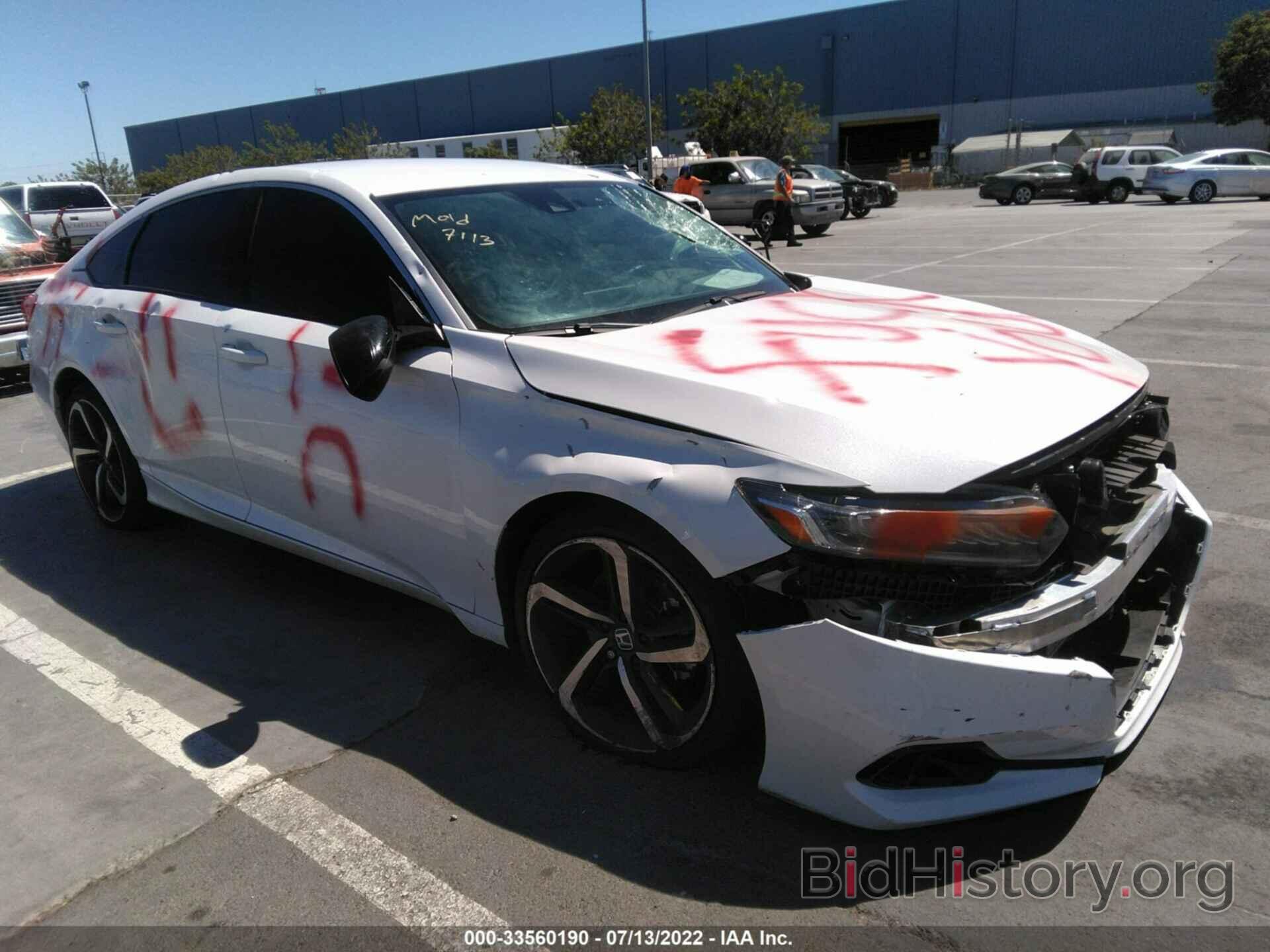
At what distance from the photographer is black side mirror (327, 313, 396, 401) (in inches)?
115

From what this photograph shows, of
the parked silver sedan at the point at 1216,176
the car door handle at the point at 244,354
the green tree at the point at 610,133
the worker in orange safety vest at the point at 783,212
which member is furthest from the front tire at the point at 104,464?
the green tree at the point at 610,133

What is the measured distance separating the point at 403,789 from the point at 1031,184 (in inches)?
1303

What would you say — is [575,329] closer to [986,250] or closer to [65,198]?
[986,250]

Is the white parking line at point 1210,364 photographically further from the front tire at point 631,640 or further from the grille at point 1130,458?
the front tire at point 631,640

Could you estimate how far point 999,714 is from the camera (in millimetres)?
2207

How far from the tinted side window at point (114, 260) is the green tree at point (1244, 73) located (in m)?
52.0

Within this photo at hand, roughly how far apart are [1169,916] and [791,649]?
106cm

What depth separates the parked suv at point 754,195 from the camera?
73.8 ft

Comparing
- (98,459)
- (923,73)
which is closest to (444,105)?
(923,73)

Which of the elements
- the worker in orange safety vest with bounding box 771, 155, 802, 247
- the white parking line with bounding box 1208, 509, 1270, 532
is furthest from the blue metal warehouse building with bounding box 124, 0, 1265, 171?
the white parking line with bounding box 1208, 509, 1270, 532

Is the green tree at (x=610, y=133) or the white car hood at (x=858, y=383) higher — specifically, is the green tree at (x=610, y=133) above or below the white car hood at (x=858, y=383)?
above

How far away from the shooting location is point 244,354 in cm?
367

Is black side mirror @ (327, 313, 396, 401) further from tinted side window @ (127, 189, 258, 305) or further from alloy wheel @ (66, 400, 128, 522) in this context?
alloy wheel @ (66, 400, 128, 522)

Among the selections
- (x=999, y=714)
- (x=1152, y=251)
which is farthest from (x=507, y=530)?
(x=1152, y=251)
